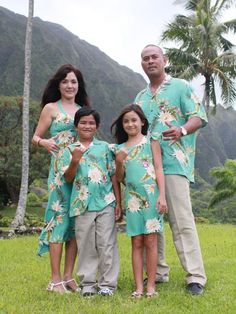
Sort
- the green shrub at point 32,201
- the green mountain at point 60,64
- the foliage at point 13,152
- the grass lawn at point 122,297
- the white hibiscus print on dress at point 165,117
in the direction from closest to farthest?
the grass lawn at point 122,297
the white hibiscus print on dress at point 165,117
the foliage at point 13,152
the green shrub at point 32,201
the green mountain at point 60,64

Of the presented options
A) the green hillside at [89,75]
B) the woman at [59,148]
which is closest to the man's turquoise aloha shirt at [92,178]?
the woman at [59,148]

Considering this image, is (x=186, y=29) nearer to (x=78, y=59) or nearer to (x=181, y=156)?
(x=181, y=156)

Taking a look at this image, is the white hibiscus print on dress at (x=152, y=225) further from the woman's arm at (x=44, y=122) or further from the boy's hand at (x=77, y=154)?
the woman's arm at (x=44, y=122)

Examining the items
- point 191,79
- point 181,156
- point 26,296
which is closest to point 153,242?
point 181,156

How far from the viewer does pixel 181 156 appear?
173 inches

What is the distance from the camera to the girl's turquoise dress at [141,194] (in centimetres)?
412

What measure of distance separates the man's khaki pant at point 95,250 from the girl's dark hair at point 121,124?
64 cm

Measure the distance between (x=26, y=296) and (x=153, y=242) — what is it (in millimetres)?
1124

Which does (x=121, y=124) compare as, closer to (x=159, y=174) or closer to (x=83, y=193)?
(x=159, y=174)

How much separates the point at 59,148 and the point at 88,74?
321ft

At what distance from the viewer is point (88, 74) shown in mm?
100625

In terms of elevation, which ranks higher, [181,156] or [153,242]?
[181,156]

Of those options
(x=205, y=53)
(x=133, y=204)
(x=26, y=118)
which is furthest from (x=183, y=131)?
(x=205, y=53)

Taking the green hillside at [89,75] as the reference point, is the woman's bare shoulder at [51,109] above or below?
below
